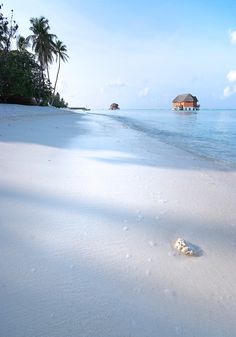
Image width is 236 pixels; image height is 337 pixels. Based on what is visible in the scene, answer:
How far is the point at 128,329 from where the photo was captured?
1.42 metres

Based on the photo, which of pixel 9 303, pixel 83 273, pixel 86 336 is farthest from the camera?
pixel 83 273

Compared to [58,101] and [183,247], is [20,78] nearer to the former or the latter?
[58,101]

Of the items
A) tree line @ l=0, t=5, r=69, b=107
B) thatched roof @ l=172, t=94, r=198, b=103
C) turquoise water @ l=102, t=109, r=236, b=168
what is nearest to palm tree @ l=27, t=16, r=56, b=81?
tree line @ l=0, t=5, r=69, b=107

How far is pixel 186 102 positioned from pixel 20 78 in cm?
6684

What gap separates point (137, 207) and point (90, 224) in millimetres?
678

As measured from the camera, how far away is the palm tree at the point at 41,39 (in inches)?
1451

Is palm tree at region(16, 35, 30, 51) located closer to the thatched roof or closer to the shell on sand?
the shell on sand

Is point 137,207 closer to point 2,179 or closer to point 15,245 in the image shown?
point 15,245

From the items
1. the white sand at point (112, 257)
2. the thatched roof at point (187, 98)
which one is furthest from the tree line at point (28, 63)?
the thatched roof at point (187, 98)

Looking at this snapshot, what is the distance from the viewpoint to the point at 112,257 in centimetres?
206

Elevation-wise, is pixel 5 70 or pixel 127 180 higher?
pixel 5 70

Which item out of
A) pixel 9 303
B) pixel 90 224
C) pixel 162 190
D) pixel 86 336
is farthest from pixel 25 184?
pixel 86 336

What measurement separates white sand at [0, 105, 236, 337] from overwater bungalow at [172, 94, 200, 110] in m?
86.5

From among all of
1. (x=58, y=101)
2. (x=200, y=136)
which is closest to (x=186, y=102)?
(x=58, y=101)
